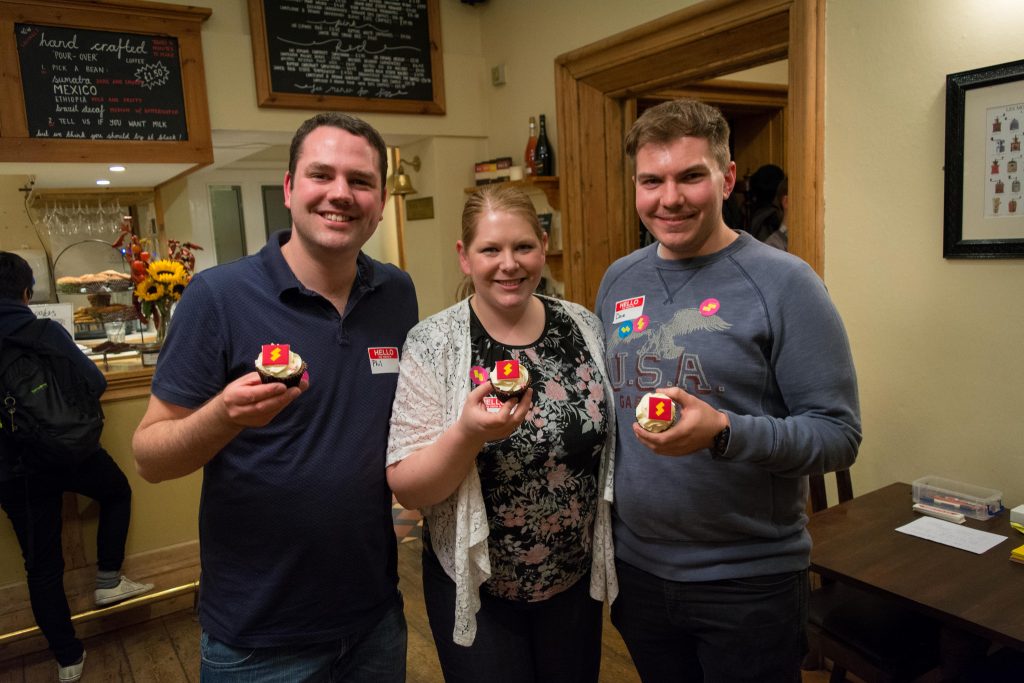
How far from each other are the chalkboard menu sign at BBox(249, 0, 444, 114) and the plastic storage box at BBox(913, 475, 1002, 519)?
3080mm

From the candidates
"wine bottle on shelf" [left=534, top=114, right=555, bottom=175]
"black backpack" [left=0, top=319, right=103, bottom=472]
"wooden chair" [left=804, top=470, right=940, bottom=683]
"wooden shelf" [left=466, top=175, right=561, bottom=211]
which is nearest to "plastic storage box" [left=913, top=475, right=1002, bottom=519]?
"wooden chair" [left=804, top=470, right=940, bottom=683]

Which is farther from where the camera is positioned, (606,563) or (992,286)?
A: (992,286)

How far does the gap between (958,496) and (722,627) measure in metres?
1.13

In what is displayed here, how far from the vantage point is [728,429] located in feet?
3.67

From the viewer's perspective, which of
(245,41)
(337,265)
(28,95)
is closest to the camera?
(337,265)

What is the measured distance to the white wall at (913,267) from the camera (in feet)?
6.44

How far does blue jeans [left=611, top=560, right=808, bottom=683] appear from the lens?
4.04ft

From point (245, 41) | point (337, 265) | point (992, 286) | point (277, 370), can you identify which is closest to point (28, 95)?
point (245, 41)

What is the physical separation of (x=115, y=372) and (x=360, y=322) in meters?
2.25

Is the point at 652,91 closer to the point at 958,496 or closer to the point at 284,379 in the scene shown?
the point at 958,496

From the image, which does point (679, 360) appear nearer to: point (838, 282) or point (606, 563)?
point (606, 563)

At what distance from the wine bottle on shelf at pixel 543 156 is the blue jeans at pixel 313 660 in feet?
8.69

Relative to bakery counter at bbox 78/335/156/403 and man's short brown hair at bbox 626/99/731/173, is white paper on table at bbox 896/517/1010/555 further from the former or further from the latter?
bakery counter at bbox 78/335/156/403

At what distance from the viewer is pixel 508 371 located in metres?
1.14
